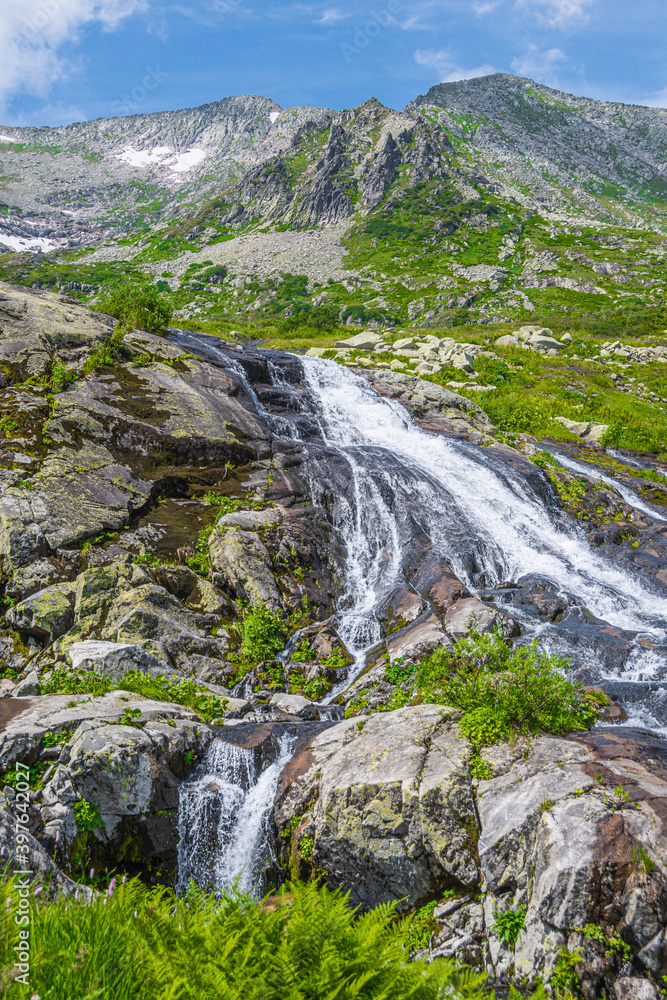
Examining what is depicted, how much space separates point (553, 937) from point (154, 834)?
20.0ft

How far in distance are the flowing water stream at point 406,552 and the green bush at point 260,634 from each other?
2005mm

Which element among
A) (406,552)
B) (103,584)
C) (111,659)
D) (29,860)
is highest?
(406,552)

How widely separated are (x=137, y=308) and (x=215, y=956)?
30.5 metres

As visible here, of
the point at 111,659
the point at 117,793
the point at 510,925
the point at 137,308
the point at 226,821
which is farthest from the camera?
the point at 137,308

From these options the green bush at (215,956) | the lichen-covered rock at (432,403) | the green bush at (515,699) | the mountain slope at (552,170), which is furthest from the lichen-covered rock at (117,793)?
the mountain slope at (552,170)

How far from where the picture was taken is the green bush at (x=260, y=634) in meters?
13.6

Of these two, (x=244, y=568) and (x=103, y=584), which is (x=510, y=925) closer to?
(x=244, y=568)

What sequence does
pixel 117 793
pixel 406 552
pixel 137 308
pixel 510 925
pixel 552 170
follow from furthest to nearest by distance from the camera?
1. pixel 552 170
2. pixel 137 308
3. pixel 406 552
4. pixel 117 793
5. pixel 510 925

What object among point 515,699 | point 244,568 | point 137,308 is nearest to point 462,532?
point 244,568

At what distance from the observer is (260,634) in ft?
45.7

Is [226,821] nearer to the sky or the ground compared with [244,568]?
nearer to the ground

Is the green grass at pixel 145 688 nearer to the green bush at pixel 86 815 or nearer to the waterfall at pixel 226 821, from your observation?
the waterfall at pixel 226 821

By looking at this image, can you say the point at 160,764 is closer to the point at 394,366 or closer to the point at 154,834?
the point at 154,834

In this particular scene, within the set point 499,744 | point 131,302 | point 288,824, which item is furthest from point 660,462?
point 131,302
